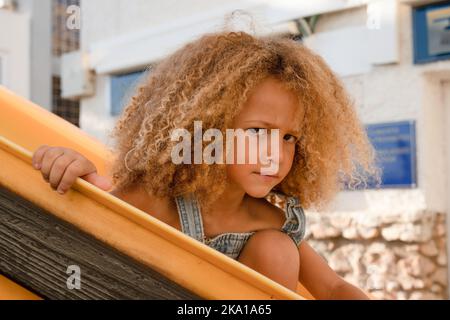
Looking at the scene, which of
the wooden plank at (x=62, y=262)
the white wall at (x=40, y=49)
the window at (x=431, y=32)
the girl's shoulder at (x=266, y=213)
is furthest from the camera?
the white wall at (x=40, y=49)

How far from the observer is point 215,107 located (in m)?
1.06

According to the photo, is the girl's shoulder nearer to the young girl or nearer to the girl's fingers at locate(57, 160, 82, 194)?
the young girl

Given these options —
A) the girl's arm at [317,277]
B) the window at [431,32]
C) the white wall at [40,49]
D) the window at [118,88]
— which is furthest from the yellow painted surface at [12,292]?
the white wall at [40,49]

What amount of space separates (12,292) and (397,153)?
305cm

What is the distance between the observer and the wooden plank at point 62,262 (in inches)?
24.3

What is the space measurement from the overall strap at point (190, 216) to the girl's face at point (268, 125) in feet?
0.28

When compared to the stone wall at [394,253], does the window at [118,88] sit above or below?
above

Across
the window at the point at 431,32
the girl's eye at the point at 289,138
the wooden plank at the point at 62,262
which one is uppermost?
the window at the point at 431,32

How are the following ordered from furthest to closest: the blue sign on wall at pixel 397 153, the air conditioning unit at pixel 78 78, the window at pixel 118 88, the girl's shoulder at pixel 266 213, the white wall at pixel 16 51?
the white wall at pixel 16 51, the air conditioning unit at pixel 78 78, the window at pixel 118 88, the blue sign on wall at pixel 397 153, the girl's shoulder at pixel 266 213

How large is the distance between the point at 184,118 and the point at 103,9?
4440mm

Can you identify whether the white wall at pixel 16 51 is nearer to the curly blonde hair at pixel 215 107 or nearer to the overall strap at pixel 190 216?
the curly blonde hair at pixel 215 107

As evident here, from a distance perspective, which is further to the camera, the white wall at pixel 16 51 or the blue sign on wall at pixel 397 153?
the white wall at pixel 16 51

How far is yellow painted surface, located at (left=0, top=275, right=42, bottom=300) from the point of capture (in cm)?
63
